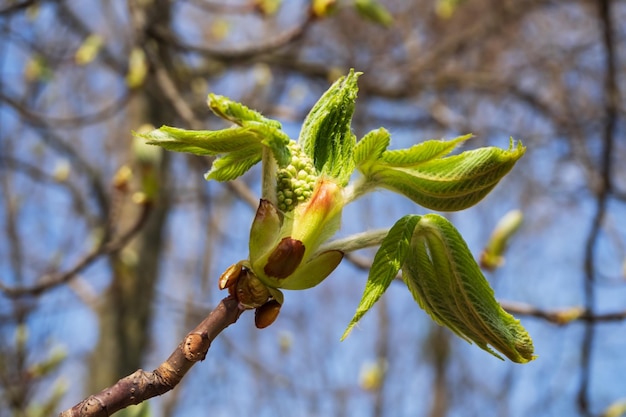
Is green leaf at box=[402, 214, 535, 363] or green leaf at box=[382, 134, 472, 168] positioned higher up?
green leaf at box=[382, 134, 472, 168]

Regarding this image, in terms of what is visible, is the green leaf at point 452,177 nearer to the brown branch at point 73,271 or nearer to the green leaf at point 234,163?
the green leaf at point 234,163

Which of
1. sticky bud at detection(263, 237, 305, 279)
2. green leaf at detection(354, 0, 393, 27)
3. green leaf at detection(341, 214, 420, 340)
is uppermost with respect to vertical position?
green leaf at detection(354, 0, 393, 27)

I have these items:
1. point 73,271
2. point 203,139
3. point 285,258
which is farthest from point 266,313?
point 73,271

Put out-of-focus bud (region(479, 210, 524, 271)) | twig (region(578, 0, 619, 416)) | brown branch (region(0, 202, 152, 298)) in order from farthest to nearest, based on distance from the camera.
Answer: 1. twig (region(578, 0, 619, 416))
2. brown branch (region(0, 202, 152, 298))
3. out-of-focus bud (region(479, 210, 524, 271))

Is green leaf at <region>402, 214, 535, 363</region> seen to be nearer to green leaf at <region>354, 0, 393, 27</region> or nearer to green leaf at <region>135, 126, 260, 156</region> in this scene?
green leaf at <region>135, 126, 260, 156</region>

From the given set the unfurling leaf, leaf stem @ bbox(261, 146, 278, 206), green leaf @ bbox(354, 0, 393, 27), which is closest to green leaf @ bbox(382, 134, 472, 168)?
the unfurling leaf

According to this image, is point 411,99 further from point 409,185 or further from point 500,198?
point 409,185

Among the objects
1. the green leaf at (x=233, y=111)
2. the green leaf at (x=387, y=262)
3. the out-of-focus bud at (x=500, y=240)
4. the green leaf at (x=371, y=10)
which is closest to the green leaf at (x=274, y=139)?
the green leaf at (x=233, y=111)
